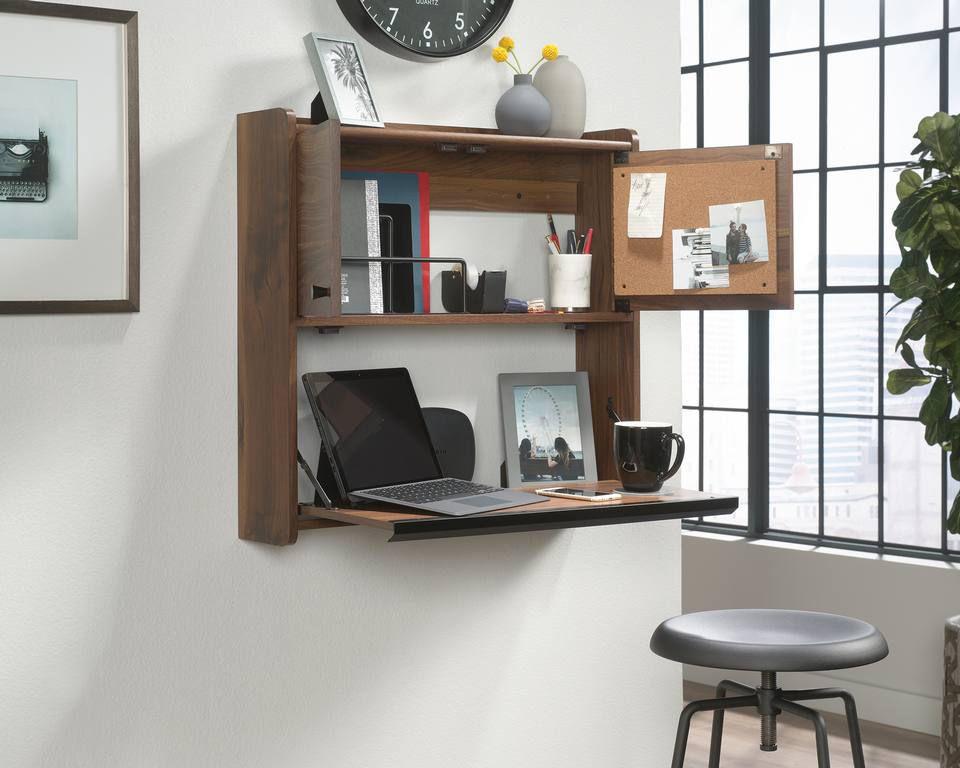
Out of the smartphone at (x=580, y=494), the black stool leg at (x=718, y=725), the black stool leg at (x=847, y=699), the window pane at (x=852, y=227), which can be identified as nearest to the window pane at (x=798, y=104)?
the window pane at (x=852, y=227)

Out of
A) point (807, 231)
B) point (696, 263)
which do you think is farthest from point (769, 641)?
point (807, 231)

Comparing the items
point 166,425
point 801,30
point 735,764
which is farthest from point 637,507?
point 801,30

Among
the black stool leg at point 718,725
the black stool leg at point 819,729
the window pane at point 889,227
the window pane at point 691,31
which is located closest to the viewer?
the black stool leg at point 819,729

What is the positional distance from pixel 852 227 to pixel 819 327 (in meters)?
0.37

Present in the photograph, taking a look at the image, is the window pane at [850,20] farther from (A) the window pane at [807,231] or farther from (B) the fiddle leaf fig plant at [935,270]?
(B) the fiddle leaf fig plant at [935,270]

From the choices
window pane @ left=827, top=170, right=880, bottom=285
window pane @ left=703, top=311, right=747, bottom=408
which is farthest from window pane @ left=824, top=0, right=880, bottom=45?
window pane @ left=703, top=311, right=747, bottom=408

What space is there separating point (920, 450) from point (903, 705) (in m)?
0.85

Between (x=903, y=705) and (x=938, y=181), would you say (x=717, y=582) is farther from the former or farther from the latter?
(x=938, y=181)

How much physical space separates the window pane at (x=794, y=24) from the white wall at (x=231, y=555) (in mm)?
1710

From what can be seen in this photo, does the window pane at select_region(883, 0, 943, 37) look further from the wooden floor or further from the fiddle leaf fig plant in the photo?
the wooden floor

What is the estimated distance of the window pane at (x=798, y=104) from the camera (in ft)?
13.9

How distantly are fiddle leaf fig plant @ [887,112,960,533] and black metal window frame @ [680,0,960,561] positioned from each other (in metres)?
0.85

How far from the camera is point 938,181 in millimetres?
3023

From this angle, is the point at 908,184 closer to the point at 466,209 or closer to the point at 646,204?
the point at 646,204
